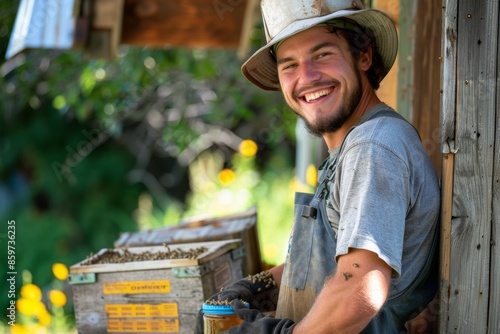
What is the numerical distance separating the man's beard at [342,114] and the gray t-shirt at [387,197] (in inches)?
12.1

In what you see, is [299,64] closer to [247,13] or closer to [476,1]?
[476,1]

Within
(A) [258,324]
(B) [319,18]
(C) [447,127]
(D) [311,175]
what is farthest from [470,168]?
(D) [311,175]

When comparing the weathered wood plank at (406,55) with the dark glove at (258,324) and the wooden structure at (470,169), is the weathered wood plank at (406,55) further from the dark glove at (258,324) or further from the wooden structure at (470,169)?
the dark glove at (258,324)

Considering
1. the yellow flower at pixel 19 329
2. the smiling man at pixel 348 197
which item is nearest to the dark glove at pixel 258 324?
the smiling man at pixel 348 197

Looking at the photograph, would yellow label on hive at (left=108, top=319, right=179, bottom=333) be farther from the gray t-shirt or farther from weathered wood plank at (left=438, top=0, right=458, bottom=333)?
weathered wood plank at (left=438, top=0, right=458, bottom=333)

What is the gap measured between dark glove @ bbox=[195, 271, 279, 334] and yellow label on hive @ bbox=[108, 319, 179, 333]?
1.87ft

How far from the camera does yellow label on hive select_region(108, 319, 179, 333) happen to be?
3.71m

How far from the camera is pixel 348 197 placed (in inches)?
91.3

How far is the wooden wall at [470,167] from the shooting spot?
249cm

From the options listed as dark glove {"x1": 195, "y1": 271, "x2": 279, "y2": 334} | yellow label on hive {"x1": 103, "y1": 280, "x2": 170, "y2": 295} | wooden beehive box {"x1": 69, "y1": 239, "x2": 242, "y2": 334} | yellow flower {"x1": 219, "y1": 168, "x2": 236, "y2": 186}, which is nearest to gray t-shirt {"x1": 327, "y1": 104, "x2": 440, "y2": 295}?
dark glove {"x1": 195, "y1": 271, "x2": 279, "y2": 334}

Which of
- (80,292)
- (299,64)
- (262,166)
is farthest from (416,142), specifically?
(262,166)

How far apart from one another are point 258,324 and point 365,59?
1153mm

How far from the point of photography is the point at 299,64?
2.88 m

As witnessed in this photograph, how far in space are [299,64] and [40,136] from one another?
8.27m
